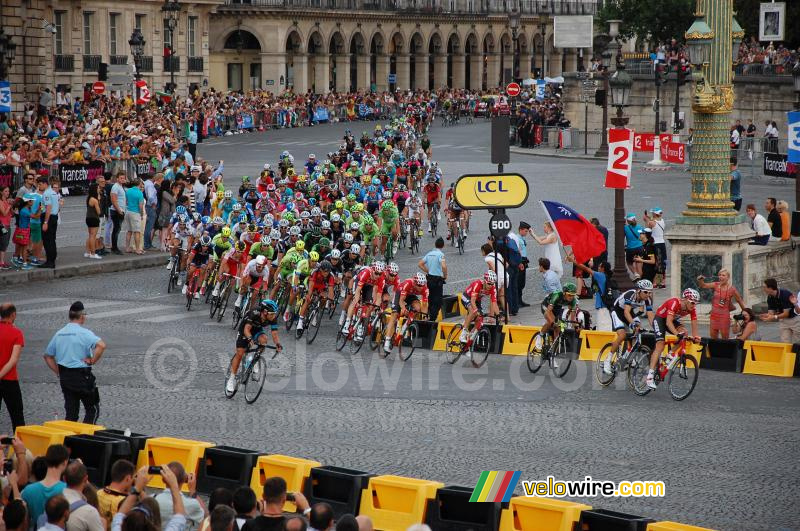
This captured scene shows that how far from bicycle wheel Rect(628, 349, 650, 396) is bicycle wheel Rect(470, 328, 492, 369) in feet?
8.60

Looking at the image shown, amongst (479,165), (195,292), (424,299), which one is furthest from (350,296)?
(479,165)

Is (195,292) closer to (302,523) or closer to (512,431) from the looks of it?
(512,431)

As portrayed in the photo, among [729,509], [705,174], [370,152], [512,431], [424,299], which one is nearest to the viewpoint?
[729,509]

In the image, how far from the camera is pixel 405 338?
21.1m

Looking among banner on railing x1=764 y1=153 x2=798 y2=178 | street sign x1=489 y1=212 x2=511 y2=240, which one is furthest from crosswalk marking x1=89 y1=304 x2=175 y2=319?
banner on railing x1=764 y1=153 x2=798 y2=178

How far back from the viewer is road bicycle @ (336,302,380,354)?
21.2 meters

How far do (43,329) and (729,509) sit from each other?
12.4 m

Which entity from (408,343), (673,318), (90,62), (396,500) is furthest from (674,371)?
(90,62)

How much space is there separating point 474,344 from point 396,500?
781cm

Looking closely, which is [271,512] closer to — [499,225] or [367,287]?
[367,287]

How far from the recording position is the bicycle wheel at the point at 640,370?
59.5ft

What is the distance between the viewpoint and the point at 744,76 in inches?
2253

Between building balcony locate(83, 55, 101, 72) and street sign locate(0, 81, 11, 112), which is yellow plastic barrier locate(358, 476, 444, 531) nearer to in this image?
street sign locate(0, 81, 11, 112)

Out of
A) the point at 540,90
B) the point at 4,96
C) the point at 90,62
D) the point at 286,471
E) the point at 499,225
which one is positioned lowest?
the point at 286,471
